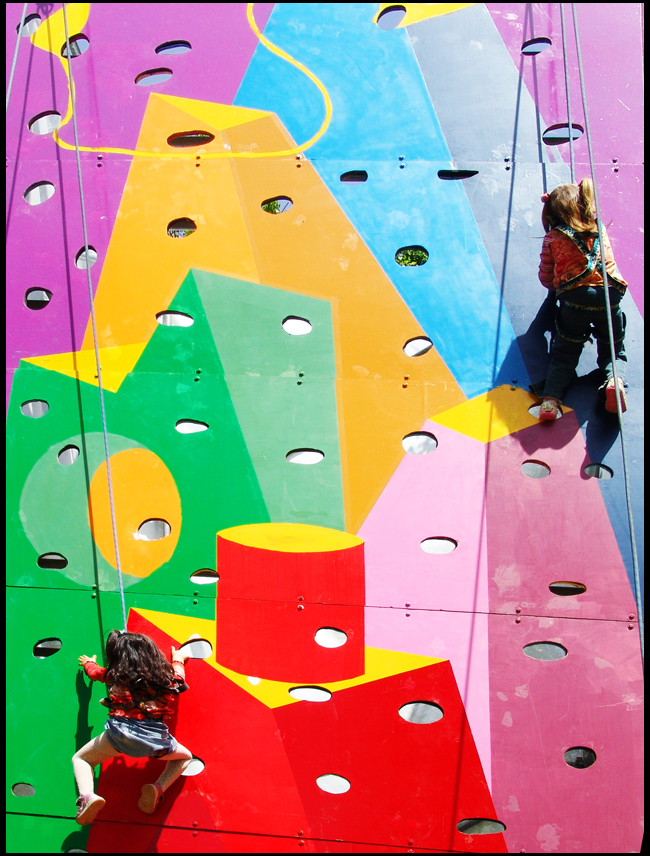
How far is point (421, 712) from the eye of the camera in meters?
3.95

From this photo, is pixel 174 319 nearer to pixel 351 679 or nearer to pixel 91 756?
pixel 351 679

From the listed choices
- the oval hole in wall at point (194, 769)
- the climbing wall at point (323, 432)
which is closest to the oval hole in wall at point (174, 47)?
the climbing wall at point (323, 432)

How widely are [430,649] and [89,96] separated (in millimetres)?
4057

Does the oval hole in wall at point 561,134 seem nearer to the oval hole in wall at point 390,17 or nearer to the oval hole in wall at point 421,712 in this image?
the oval hole in wall at point 390,17

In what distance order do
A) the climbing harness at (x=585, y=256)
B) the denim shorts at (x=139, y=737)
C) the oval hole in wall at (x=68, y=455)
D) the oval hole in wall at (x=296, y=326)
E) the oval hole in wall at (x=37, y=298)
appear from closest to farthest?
the denim shorts at (x=139, y=737) < the climbing harness at (x=585, y=256) < the oval hole in wall at (x=68, y=455) < the oval hole in wall at (x=296, y=326) < the oval hole in wall at (x=37, y=298)

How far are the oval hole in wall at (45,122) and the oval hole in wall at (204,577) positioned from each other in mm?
3028

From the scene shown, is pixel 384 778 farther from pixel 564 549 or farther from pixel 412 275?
pixel 412 275

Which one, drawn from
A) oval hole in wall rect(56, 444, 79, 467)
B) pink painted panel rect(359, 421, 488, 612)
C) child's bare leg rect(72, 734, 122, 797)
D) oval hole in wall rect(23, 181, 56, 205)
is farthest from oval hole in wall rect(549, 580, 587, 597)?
oval hole in wall rect(23, 181, 56, 205)

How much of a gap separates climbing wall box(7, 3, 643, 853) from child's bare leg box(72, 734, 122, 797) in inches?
9.7

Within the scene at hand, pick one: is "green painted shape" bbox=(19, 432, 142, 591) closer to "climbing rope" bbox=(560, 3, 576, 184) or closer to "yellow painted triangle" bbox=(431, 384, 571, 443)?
"yellow painted triangle" bbox=(431, 384, 571, 443)

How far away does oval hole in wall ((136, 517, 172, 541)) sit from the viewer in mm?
4254

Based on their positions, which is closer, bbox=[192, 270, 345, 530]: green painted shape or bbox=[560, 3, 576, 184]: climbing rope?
bbox=[192, 270, 345, 530]: green painted shape

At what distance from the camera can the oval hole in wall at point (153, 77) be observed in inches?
192

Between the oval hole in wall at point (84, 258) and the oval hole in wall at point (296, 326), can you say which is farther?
the oval hole in wall at point (84, 258)
